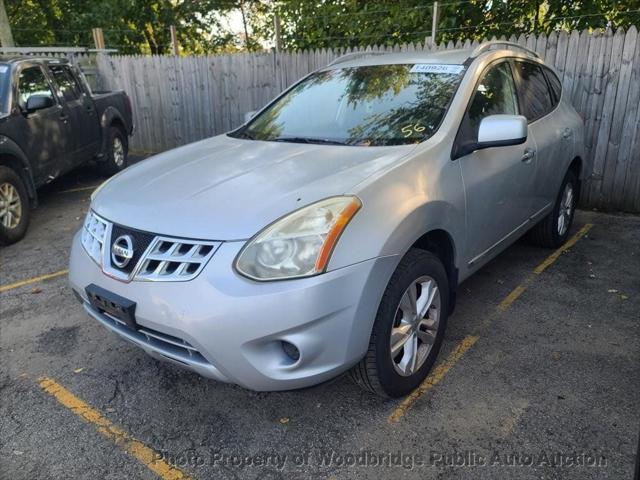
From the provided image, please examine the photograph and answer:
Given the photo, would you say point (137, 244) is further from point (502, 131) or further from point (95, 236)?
point (502, 131)

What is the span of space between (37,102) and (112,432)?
15.4 ft

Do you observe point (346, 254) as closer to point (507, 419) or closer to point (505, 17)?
point (507, 419)

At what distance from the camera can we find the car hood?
2.36m

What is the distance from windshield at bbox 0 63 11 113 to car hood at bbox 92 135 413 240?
3492 mm

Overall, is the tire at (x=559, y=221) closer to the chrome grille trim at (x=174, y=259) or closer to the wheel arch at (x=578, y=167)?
the wheel arch at (x=578, y=167)

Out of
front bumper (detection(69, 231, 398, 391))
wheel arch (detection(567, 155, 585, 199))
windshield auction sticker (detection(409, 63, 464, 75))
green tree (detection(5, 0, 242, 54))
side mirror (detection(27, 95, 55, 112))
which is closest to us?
front bumper (detection(69, 231, 398, 391))

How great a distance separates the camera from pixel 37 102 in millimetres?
6008

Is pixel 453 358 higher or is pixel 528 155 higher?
pixel 528 155

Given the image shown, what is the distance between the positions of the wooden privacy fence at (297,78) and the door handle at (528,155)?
6.91 ft

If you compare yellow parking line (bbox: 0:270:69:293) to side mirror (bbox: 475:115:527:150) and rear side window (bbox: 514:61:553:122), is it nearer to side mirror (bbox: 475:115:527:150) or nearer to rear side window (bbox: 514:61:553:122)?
side mirror (bbox: 475:115:527:150)

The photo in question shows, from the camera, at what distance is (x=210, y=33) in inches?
→ 736

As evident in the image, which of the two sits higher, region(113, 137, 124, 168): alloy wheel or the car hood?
the car hood

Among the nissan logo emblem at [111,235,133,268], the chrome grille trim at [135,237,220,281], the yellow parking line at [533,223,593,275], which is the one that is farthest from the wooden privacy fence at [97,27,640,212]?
the nissan logo emblem at [111,235,133,268]

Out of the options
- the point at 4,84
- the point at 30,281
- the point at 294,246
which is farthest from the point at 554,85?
the point at 4,84
